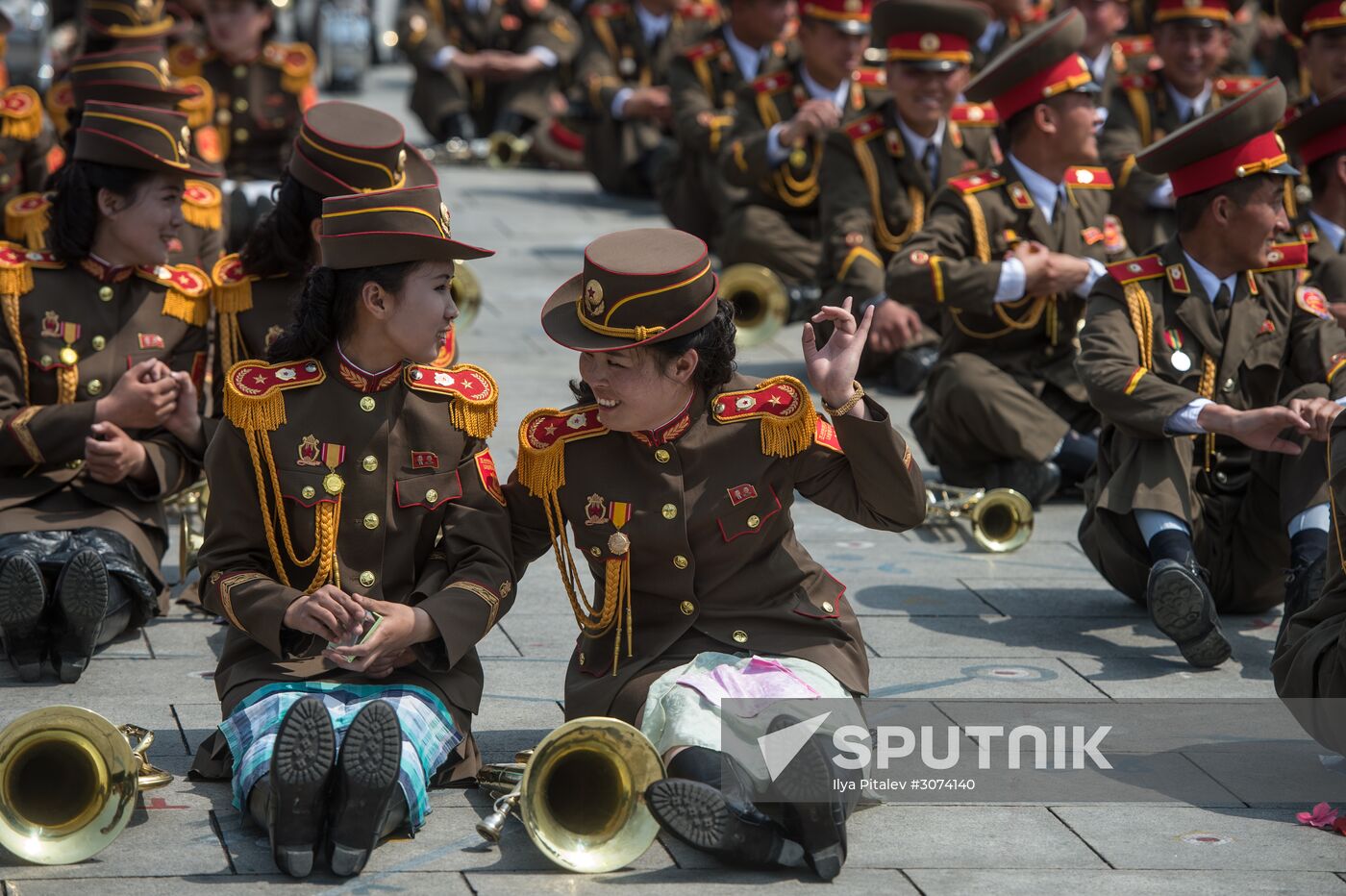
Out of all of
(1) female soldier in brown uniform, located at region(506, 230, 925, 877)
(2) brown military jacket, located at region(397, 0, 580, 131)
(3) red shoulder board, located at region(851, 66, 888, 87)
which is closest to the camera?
(1) female soldier in brown uniform, located at region(506, 230, 925, 877)

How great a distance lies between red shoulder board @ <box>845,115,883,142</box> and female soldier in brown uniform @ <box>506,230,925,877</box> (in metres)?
4.37

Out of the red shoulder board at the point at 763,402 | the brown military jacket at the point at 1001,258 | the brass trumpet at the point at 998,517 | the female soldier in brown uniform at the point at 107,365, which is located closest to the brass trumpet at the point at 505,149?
the brown military jacket at the point at 1001,258

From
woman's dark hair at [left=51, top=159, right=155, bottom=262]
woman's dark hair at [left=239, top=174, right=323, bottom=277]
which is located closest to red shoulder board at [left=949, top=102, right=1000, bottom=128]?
woman's dark hair at [left=239, top=174, right=323, bottom=277]

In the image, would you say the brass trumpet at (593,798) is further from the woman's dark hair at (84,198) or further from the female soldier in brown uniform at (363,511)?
the woman's dark hair at (84,198)

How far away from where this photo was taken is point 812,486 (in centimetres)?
429

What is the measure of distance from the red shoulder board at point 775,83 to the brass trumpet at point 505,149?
4830mm

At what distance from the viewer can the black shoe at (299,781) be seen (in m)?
3.69

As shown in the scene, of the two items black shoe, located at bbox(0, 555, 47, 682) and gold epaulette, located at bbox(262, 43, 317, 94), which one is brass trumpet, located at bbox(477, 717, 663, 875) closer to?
black shoe, located at bbox(0, 555, 47, 682)

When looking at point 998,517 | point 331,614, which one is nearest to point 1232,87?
point 998,517

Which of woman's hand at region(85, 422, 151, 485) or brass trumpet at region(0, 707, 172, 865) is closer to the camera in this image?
brass trumpet at region(0, 707, 172, 865)

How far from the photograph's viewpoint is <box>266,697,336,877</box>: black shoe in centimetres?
369

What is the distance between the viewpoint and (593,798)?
3.87 meters

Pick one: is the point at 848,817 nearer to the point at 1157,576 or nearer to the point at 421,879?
the point at 421,879

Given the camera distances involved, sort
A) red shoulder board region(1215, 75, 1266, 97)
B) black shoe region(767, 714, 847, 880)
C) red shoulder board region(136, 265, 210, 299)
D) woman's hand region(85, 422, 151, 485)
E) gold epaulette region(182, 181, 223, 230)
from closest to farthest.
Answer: black shoe region(767, 714, 847, 880), woman's hand region(85, 422, 151, 485), red shoulder board region(136, 265, 210, 299), gold epaulette region(182, 181, 223, 230), red shoulder board region(1215, 75, 1266, 97)
